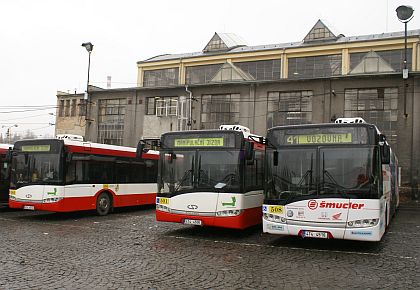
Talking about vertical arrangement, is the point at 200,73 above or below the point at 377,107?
above

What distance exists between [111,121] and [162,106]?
539 cm

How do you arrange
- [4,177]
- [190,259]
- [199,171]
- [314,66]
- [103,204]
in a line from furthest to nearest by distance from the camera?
[314,66] → [4,177] → [103,204] → [199,171] → [190,259]

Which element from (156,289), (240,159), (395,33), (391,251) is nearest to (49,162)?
(240,159)

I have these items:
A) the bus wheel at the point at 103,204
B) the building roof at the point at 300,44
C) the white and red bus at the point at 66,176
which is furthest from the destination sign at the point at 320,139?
the building roof at the point at 300,44

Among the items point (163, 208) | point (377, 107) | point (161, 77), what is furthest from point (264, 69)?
point (163, 208)

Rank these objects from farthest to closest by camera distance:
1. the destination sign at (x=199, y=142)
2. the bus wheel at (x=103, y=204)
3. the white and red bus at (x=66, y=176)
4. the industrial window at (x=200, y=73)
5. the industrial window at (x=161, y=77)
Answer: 1. the industrial window at (x=161, y=77)
2. the industrial window at (x=200, y=73)
3. the bus wheel at (x=103, y=204)
4. the white and red bus at (x=66, y=176)
5. the destination sign at (x=199, y=142)

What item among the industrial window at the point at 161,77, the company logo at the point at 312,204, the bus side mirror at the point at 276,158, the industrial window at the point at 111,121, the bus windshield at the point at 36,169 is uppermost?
the industrial window at the point at 161,77

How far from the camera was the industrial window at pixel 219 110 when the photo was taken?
3388 centimetres

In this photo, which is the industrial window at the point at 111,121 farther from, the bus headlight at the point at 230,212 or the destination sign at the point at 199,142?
the bus headlight at the point at 230,212

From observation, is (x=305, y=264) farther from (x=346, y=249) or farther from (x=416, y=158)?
(x=416, y=158)

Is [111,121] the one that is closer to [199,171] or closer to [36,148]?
[36,148]

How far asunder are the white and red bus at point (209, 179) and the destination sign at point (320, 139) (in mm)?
1269

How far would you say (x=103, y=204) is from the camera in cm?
1662

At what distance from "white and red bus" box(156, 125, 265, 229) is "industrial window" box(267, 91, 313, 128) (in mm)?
19856
